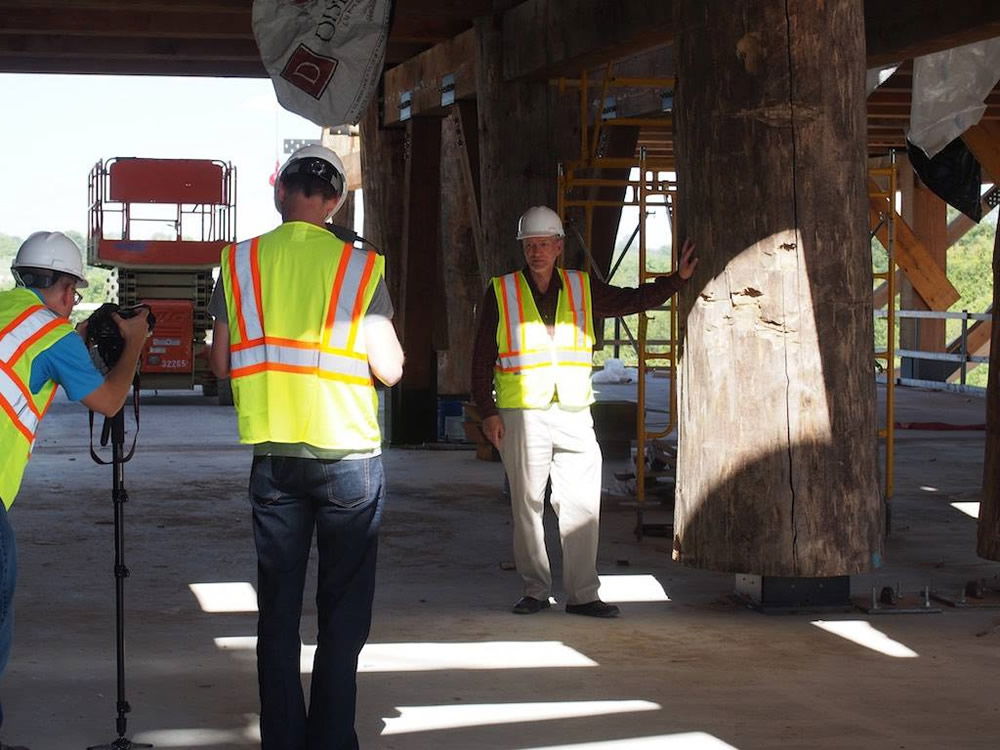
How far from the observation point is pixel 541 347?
772 cm

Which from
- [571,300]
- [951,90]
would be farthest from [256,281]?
[951,90]

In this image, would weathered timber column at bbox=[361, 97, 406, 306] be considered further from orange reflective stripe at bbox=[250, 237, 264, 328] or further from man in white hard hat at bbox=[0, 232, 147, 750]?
man in white hard hat at bbox=[0, 232, 147, 750]

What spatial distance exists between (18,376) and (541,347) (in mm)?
3489

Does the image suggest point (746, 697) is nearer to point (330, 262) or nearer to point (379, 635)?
point (379, 635)

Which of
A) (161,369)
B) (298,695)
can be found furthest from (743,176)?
(161,369)

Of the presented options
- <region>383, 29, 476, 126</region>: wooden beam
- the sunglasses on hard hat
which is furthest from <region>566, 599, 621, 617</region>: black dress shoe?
<region>383, 29, 476, 126</region>: wooden beam

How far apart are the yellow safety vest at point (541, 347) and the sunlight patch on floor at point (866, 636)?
1575mm

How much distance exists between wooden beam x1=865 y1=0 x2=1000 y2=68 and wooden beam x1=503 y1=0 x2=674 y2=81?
1.30 metres

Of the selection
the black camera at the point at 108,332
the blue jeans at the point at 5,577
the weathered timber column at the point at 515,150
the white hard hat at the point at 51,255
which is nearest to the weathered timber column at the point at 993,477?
the weathered timber column at the point at 515,150

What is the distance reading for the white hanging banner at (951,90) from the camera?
12.0 meters

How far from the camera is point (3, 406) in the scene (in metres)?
4.59

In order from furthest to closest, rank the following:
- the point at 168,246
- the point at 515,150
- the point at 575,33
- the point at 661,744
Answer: the point at 168,246, the point at 515,150, the point at 575,33, the point at 661,744

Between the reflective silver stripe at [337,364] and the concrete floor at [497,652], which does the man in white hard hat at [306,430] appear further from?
the concrete floor at [497,652]

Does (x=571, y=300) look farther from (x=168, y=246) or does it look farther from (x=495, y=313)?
(x=168, y=246)
